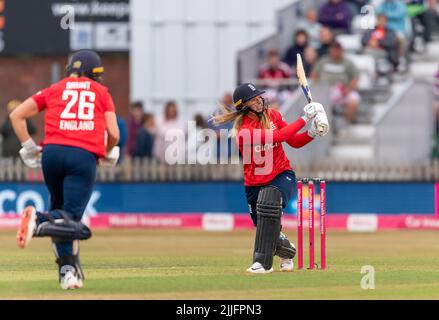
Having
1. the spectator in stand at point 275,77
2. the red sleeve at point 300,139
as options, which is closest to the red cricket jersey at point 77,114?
the red sleeve at point 300,139

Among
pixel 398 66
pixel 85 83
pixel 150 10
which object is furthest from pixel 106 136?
pixel 150 10

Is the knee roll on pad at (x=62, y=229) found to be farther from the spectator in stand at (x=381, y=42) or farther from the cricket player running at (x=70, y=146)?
the spectator in stand at (x=381, y=42)

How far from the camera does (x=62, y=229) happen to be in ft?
37.8

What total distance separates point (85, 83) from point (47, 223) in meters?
1.23

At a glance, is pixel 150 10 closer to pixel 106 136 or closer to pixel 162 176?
pixel 162 176

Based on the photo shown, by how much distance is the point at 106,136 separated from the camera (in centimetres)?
1208

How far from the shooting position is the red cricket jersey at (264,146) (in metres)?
13.0

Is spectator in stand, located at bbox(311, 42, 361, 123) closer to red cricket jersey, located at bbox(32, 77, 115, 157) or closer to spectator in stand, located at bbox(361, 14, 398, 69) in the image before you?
spectator in stand, located at bbox(361, 14, 398, 69)

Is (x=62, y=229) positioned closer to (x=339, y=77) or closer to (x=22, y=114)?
(x=22, y=114)

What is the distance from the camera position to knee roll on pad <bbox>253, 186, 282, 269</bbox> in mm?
13047

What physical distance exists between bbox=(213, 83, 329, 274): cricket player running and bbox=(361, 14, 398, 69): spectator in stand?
39.4 ft

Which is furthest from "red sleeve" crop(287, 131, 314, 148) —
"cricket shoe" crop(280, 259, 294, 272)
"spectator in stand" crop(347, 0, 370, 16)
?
"spectator in stand" crop(347, 0, 370, 16)
